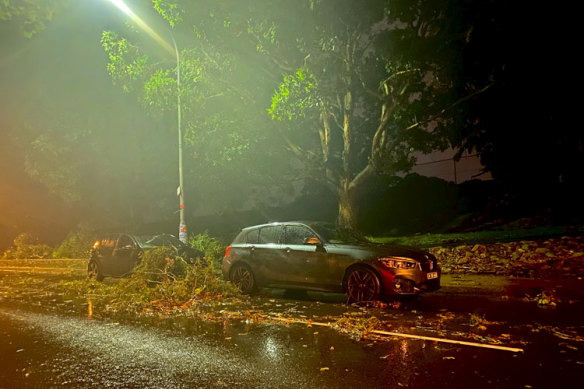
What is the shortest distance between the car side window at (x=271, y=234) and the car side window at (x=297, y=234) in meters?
0.21

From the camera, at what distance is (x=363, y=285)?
8609 millimetres

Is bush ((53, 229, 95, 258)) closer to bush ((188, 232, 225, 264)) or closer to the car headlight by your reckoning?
bush ((188, 232, 225, 264))

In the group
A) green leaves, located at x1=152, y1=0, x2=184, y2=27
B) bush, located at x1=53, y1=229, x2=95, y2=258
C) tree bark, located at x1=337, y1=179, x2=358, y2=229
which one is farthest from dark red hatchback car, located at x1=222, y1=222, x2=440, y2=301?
bush, located at x1=53, y1=229, x2=95, y2=258

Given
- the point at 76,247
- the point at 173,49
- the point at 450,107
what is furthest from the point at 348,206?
the point at 76,247

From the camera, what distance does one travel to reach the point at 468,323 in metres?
6.94

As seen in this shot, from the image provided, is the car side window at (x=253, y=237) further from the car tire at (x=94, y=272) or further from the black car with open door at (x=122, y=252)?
the car tire at (x=94, y=272)

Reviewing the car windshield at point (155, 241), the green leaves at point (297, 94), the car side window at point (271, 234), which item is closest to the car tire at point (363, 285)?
the car side window at point (271, 234)

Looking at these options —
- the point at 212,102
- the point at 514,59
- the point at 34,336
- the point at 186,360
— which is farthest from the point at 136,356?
the point at 212,102

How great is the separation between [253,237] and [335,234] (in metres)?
2.03

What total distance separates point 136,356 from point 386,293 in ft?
14.5

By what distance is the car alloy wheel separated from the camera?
10.5 meters

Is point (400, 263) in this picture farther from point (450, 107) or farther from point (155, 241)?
point (450, 107)

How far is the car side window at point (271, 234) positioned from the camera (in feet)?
33.7

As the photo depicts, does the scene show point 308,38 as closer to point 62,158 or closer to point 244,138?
point 244,138
